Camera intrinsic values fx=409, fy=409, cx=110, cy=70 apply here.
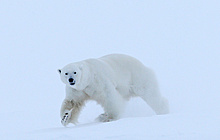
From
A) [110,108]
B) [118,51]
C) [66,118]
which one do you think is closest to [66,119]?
[66,118]

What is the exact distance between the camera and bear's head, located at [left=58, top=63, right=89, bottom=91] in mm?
5746

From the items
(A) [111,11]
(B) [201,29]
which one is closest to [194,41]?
(B) [201,29]

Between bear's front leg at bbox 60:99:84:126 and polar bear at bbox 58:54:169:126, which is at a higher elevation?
polar bear at bbox 58:54:169:126

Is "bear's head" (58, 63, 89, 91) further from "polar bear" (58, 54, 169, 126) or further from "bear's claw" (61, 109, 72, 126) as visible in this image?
"bear's claw" (61, 109, 72, 126)

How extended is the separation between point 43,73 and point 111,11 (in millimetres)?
41372

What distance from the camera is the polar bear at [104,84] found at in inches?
231

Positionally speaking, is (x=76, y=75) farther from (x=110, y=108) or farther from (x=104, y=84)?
(x=110, y=108)

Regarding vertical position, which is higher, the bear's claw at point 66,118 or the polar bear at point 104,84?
the polar bear at point 104,84

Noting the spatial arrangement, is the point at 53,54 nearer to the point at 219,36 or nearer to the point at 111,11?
the point at 219,36

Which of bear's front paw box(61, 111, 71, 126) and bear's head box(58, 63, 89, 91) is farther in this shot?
bear's front paw box(61, 111, 71, 126)

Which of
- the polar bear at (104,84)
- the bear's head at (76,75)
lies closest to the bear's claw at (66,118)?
the polar bear at (104,84)

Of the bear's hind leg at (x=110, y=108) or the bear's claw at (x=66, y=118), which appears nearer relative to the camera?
the bear's claw at (x=66, y=118)

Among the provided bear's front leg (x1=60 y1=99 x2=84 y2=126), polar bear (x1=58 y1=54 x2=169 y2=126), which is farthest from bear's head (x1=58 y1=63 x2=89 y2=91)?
bear's front leg (x1=60 y1=99 x2=84 y2=126)

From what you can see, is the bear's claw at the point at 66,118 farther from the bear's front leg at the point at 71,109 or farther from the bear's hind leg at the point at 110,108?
the bear's hind leg at the point at 110,108
